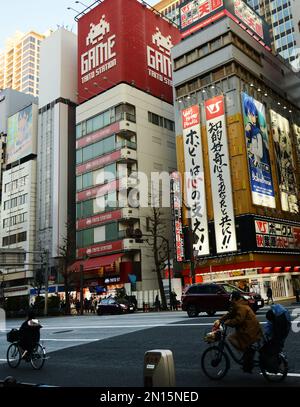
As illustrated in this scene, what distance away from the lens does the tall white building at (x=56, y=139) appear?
61875 mm

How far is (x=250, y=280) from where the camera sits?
4116 centimetres

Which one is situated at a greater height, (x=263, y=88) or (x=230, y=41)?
(x=230, y=41)

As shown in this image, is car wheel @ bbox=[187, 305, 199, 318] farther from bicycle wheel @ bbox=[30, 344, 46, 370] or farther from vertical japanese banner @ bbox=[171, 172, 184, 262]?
vertical japanese banner @ bbox=[171, 172, 184, 262]

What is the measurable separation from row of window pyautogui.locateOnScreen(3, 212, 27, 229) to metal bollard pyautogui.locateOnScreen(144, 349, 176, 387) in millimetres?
64441

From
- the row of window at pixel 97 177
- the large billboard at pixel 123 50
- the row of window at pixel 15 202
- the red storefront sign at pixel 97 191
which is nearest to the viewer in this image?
the red storefront sign at pixel 97 191

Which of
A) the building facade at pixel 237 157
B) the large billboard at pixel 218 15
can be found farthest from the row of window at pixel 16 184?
the large billboard at pixel 218 15

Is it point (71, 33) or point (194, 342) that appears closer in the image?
point (194, 342)

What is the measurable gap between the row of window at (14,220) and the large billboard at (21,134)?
9948 mm

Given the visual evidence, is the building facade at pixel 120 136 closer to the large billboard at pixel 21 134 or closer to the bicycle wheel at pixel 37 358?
the large billboard at pixel 21 134

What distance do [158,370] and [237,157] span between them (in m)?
40.0

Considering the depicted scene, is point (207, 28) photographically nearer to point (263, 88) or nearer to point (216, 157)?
point (263, 88)

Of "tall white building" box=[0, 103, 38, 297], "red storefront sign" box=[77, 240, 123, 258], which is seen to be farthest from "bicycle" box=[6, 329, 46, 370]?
"tall white building" box=[0, 103, 38, 297]

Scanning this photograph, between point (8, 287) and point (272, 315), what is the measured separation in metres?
66.8

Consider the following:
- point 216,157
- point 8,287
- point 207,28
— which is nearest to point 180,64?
point 207,28
